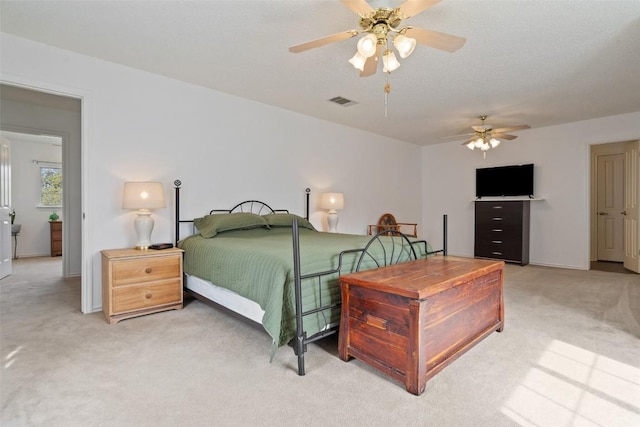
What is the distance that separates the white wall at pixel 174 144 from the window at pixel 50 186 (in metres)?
5.19

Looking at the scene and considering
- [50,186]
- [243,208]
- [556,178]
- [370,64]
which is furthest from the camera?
[50,186]

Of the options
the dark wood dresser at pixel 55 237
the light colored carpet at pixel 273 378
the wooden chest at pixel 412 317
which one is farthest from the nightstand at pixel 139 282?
the dark wood dresser at pixel 55 237

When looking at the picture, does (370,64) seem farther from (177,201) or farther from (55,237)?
(55,237)

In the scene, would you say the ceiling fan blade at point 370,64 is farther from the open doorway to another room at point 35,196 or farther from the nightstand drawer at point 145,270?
the open doorway to another room at point 35,196

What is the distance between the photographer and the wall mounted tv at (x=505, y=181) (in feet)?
18.9

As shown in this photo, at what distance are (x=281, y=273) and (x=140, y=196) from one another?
1.84 metres

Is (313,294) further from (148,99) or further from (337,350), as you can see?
(148,99)

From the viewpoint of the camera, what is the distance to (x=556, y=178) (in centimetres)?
554

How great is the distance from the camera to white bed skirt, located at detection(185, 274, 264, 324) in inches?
91.5

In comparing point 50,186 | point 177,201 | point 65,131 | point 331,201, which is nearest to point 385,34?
point 177,201

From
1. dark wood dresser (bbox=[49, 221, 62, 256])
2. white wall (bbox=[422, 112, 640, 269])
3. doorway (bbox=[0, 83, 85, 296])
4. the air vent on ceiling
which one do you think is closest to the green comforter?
the air vent on ceiling

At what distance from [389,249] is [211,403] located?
173cm

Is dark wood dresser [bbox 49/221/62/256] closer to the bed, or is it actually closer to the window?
the window

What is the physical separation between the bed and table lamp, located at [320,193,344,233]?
1677 millimetres
